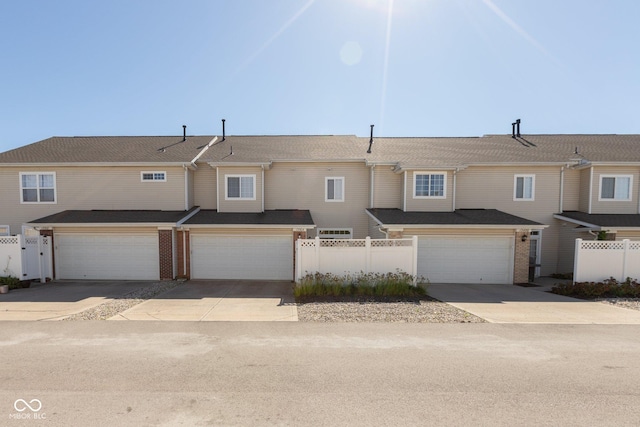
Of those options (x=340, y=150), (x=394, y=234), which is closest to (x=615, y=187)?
(x=394, y=234)

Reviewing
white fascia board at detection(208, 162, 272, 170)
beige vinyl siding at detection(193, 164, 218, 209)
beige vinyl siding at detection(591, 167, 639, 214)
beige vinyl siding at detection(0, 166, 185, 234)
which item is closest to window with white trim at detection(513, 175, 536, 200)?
beige vinyl siding at detection(591, 167, 639, 214)

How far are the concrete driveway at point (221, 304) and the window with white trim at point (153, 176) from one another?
5913mm

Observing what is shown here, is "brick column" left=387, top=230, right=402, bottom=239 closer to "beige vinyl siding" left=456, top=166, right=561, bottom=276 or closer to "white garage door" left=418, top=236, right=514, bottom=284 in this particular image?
"white garage door" left=418, top=236, right=514, bottom=284

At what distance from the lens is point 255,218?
1351 cm

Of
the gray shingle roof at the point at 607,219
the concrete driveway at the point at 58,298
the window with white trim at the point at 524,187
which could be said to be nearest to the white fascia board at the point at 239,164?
the concrete driveway at the point at 58,298

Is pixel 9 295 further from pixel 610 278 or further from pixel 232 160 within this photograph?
pixel 610 278

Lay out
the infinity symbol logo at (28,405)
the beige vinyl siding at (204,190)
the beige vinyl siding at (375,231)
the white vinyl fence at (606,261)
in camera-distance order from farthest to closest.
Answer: the beige vinyl siding at (204,190) → the beige vinyl siding at (375,231) → the white vinyl fence at (606,261) → the infinity symbol logo at (28,405)

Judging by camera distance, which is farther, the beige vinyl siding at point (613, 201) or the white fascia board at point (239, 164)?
the beige vinyl siding at point (613, 201)

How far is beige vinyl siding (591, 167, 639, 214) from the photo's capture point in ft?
47.7

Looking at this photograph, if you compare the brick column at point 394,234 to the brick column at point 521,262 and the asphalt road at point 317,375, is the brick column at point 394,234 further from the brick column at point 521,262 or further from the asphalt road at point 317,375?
the asphalt road at point 317,375

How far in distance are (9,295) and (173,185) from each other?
718 cm

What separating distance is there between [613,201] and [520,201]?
15.0 feet

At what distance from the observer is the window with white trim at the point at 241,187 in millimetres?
14641

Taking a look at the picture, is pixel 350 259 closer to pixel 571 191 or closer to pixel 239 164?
pixel 239 164
